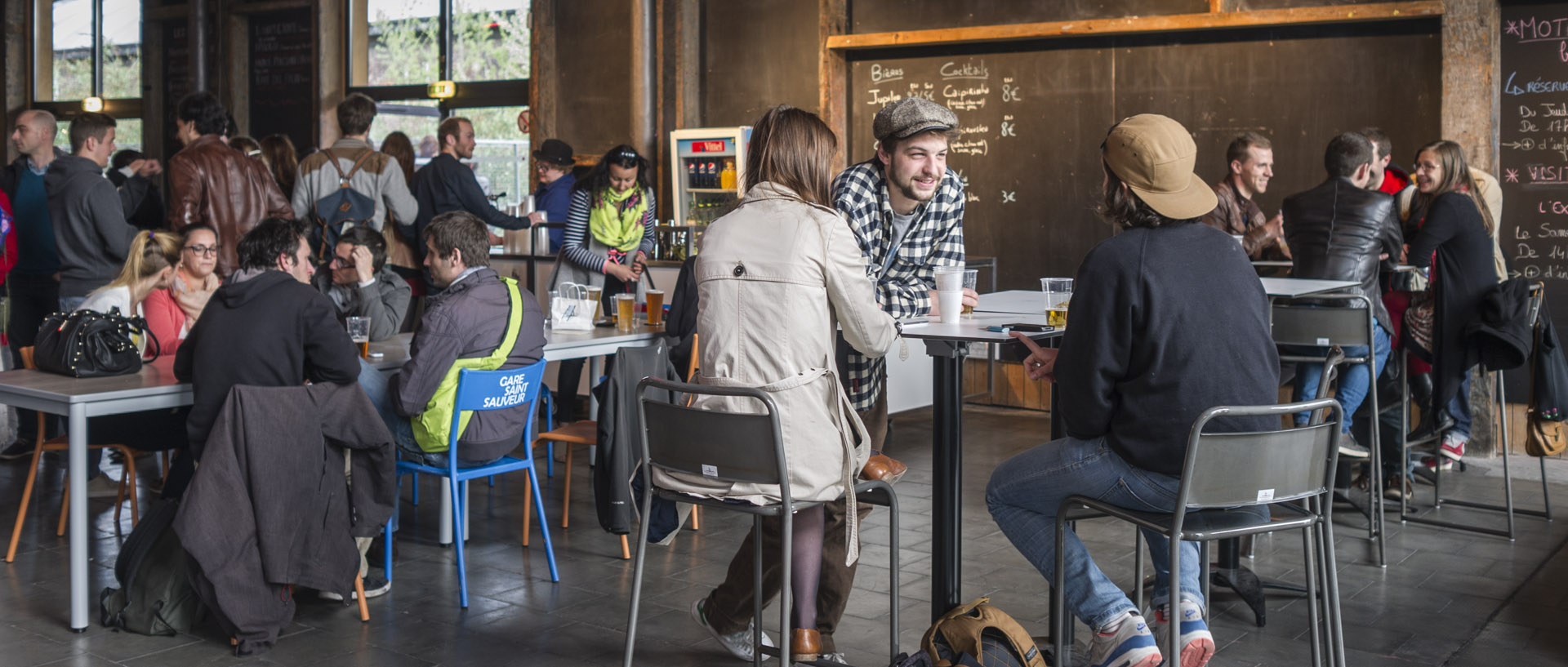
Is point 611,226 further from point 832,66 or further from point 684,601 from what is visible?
point 684,601

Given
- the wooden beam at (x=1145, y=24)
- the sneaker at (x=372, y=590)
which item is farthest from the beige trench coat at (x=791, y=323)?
the wooden beam at (x=1145, y=24)

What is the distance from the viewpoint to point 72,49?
1228cm

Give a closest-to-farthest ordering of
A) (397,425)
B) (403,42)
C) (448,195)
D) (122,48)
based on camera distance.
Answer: (397,425)
(448,195)
(403,42)
(122,48)

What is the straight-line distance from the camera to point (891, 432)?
6816 millimetres

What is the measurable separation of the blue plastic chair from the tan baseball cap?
6.42 feet

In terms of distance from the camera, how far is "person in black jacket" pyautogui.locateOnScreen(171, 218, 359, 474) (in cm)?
346

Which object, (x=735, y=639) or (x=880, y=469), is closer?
(x=880, y=469)

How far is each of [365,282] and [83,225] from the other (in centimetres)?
156

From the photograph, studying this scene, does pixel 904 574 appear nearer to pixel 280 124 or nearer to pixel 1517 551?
pixel 1517 551

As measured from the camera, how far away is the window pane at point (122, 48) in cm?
1173

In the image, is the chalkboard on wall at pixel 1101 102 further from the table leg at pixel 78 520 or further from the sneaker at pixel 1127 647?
the table leg at pixel 78 520

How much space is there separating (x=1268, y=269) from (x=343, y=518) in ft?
14.8

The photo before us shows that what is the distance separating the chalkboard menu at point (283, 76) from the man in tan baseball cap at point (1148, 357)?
29.3 ft

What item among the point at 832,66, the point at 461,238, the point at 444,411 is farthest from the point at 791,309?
the point at 832,66
